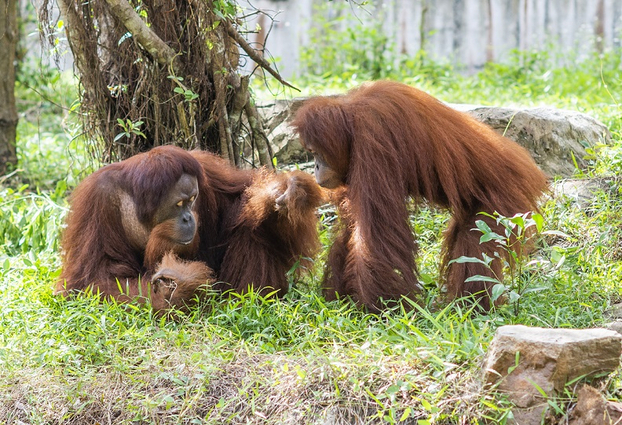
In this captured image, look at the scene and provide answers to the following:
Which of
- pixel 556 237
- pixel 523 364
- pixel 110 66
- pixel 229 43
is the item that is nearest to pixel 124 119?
pixel 110 66

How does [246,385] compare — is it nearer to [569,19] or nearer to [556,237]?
[556,237]

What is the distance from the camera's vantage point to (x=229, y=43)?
4.44m

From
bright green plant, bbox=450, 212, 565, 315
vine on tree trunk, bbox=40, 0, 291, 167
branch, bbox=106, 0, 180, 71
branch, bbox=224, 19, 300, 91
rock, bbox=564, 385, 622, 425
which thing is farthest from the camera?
branch, bbox=224, 19, 300, 91

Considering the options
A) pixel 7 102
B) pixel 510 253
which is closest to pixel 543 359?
pixel 510 253

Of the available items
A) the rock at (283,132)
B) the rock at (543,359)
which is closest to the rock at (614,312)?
the rock at (543,359)

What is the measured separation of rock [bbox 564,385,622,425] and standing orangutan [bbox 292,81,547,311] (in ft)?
2.98

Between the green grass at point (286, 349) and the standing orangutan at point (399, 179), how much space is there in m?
0.16

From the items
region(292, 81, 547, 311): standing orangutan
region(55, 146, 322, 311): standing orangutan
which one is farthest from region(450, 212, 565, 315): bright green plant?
region(55, 146, 322, 311): standing orangutan

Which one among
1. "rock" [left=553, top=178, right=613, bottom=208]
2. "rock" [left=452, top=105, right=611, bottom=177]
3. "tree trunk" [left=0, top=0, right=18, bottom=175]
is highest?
"tree trunk" [left=0, top=0, right=18, bottom=175]

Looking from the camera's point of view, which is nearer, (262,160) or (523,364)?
(523,364)

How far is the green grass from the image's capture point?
272cm

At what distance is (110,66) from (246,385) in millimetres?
2252

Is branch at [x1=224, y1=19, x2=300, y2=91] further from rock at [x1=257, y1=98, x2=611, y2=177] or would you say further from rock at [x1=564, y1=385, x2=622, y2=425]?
rock at [x1=564, y1=385, x2=622, y2=425]

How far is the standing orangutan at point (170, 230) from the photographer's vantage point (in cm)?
354
